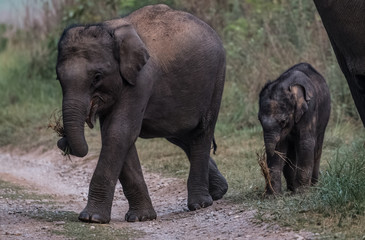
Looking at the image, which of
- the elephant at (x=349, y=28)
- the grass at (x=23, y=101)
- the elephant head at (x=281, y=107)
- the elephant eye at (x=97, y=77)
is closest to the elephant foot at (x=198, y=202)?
the elephant head at (x=281, y=107)

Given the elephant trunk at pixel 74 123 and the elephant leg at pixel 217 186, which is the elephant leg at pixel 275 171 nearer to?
the elephant leg at pixel 217 186

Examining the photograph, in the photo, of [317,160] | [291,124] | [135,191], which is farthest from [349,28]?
[317,160]

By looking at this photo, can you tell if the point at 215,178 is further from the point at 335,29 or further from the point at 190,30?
the point at 335,29

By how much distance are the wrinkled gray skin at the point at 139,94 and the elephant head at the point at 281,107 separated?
76 cm

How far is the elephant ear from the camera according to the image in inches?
304

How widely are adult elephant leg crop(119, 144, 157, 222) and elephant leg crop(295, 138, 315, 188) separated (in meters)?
1.42

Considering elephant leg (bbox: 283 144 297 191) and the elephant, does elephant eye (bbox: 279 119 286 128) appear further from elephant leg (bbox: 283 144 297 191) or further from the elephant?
the elephant

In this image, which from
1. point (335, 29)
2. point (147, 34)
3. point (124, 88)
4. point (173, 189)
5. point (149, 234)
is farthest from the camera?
point (173, 189)

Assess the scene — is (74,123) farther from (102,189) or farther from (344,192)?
(344,192)

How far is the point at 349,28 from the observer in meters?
5.56

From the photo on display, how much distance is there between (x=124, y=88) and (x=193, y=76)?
3.30 feet

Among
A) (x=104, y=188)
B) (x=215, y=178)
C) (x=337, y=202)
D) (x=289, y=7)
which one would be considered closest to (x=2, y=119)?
(x=289, y=7)

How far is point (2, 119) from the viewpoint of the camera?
50.1 ft

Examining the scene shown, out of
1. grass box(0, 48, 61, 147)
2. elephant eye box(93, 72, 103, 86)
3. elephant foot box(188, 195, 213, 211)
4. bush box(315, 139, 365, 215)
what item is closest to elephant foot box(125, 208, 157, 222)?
elephant foot box(188, 195, 213, 211)
